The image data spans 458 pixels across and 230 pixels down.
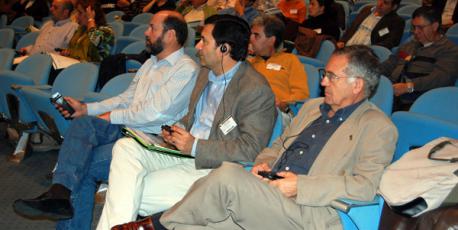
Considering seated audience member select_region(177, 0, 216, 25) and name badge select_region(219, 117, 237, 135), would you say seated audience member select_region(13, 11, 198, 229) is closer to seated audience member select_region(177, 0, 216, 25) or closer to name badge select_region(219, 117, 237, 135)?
name badge select_region(219, 117, 237, 135)

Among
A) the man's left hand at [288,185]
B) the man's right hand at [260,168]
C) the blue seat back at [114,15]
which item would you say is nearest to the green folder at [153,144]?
the man's right hand at [260,168]

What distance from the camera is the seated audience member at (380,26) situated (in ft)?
16.4

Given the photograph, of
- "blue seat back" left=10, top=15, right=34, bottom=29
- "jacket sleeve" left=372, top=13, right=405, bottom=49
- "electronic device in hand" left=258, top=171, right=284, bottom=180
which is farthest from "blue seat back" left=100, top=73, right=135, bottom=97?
"blue seat back" left=10, top=15, right=34, bottom=29

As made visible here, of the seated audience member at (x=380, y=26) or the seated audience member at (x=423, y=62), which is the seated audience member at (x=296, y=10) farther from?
the seated audience member at (x=423, y=62)

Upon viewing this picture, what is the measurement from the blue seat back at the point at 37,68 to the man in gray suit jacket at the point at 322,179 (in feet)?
8.36

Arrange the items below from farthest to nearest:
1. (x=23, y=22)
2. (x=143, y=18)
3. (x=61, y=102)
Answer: (x=23, y=22)
(x=143, y=18)
(x=61, y=102)

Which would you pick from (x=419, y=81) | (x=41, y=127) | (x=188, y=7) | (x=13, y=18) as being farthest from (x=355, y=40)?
(x=13, y=18)

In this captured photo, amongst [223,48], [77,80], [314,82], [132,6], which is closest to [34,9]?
[132,6]

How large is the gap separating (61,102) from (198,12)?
3.23m

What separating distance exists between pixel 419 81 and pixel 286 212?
2.01 meters

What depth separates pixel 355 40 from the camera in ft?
17.7

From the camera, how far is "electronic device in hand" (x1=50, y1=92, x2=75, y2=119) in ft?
11.1

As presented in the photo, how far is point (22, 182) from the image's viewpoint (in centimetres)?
395

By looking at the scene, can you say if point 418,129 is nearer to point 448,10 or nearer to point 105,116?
point 105,116
